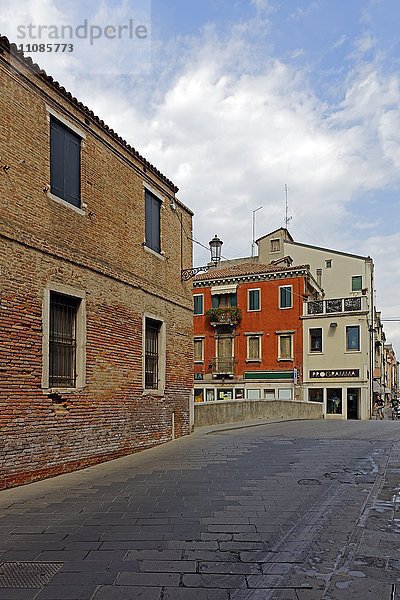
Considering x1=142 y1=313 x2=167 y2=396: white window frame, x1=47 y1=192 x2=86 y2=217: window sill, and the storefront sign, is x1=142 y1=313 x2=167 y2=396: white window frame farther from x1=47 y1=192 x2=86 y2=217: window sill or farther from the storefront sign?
the storefront sign

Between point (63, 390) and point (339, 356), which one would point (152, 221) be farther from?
point (339, 356)

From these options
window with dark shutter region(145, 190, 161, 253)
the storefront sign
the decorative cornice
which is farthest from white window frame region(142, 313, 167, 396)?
the storefront sign

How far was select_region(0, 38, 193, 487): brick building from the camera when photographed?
1006 centimetres

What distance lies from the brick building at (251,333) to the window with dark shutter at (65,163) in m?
27.5

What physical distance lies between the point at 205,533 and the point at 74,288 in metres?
6.20

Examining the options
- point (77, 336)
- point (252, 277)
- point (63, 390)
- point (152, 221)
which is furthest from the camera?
point (252, 277)

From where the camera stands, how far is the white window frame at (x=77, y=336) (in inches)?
420

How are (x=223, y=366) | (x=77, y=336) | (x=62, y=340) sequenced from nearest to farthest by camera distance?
(x=62, y=340)
(x=77, y=336)
(x=223, y=366)

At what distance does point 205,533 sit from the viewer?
267 inches

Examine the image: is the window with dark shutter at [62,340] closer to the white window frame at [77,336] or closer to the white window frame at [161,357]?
the white window frame at [77,336]

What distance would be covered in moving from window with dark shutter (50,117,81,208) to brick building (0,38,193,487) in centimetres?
3

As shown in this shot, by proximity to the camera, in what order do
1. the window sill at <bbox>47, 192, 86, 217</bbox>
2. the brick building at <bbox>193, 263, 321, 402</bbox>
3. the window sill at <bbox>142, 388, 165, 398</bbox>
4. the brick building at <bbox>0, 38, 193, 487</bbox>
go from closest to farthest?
the brick building at <bbox>0, 38, 193, 487</bbox> < the window sill at <bbox>47, 192, 86, 217</bbox> < the window sill at <bbox>142, 388, 165, 398</bbox> < the brick building at <bbox>193, 263, 321, 402</bbox>

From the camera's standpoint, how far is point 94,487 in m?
9.73

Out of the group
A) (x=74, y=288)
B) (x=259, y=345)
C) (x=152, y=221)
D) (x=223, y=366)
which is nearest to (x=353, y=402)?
(x=259, y=345)
